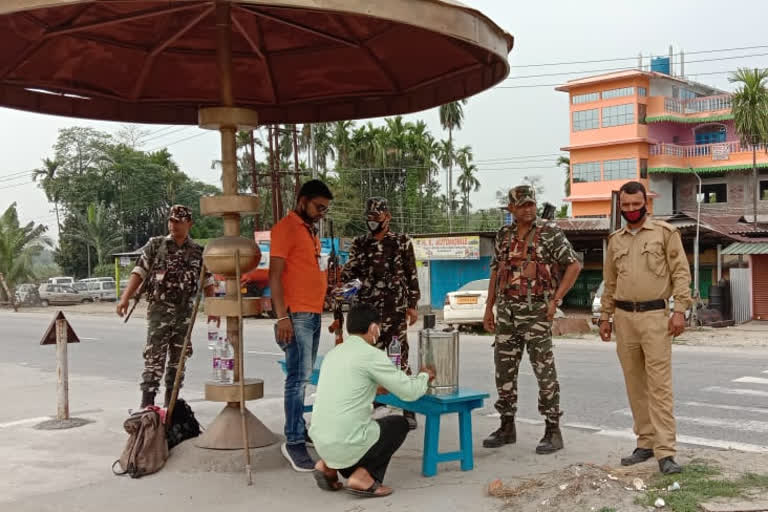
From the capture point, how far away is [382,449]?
491 centimetres

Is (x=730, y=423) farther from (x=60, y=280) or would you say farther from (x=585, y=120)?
(x=60, y=280)

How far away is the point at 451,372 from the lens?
18.1 ft

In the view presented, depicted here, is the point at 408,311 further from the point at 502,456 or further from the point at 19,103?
the point at 19,103

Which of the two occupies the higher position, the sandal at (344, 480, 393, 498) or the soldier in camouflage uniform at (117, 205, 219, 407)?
the soldier in camouflage uniform at (117, 205, 219, 407)

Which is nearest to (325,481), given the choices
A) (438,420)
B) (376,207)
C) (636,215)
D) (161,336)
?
(438,420)

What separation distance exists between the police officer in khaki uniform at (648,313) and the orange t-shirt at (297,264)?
2284mm

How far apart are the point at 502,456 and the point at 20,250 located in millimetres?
45629

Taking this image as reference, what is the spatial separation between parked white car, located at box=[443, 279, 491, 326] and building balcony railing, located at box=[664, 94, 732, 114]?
1237 inches

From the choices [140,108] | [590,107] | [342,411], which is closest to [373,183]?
[590,107]

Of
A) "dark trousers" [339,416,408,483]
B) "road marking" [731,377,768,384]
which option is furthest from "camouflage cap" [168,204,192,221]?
"road marking" [731,377,768,384]

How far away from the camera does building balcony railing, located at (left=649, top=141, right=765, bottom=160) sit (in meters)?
43.4

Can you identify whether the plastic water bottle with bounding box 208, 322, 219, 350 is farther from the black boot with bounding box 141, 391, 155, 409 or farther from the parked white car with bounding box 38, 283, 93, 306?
the parked white car with bounding box 38, 283, 93, 306

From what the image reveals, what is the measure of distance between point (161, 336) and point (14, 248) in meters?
41.8

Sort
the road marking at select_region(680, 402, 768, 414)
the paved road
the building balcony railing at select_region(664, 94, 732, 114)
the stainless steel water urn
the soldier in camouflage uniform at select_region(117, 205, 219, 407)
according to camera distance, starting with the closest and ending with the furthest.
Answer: the stainless steel water urn < the soldier in camouflage uniform at select_region(117, 205, 219, 407) < the paved road < the road marking at select_region(680, 402, 768, 414) < the building balcony railing at select_region(664, 94, 732, 114)
